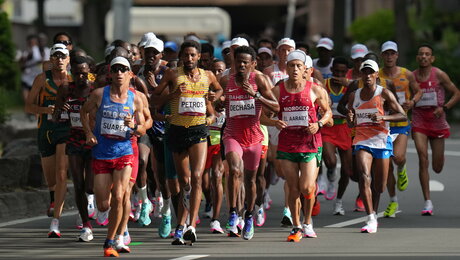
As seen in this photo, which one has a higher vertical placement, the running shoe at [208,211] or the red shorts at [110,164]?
the red shorts at [110,164]

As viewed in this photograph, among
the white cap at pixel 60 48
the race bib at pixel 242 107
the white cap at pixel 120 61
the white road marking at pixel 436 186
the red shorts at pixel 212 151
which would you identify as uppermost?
the white cap at pixel 60 48

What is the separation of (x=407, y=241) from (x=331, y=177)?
397 cm

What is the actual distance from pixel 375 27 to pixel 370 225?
3152 centimetres

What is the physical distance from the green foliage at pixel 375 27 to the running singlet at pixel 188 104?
3074 centimetres

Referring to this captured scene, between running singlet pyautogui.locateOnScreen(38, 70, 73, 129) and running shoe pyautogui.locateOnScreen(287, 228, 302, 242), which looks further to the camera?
running singlet pyautogui.locateOnScreen(38, 70, 73, 129)

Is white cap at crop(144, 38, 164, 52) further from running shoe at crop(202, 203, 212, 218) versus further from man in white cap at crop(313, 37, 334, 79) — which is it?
man in white cap at crop(313, 37, 334, 79)

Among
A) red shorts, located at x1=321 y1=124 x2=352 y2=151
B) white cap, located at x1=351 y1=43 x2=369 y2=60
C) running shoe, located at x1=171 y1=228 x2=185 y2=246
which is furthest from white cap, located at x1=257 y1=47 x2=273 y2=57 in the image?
running shoe, located at x1=171 y1=228 x2=185 y2=246

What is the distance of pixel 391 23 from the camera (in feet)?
A: 149

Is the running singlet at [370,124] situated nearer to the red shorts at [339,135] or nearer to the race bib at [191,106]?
the red shorts at [339,135]

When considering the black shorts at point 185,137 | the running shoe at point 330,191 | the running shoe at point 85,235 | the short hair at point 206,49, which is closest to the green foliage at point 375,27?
the running shoe at point 330,191

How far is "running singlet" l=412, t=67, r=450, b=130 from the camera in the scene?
1603cm

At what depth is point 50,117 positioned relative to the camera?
46.1 feet

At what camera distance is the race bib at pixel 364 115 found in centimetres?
1452

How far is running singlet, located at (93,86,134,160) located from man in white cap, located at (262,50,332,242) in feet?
5.47
